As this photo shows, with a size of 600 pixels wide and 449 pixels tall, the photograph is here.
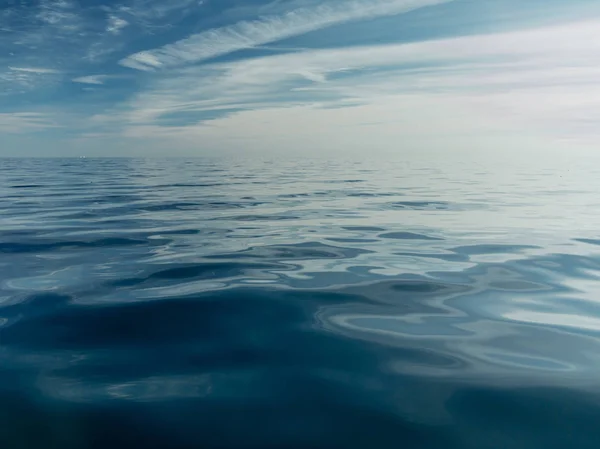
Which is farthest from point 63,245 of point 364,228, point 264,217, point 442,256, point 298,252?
point 442,256

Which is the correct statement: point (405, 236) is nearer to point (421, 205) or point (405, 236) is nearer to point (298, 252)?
point (298, 252)

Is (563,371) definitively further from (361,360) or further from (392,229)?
(392,229)

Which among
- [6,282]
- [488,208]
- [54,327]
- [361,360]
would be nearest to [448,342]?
[361,360]

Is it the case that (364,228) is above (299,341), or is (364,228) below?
below

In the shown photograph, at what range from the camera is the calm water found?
2.95 meters

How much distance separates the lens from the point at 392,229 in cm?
1073

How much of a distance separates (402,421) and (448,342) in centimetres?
149

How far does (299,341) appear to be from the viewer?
429cm

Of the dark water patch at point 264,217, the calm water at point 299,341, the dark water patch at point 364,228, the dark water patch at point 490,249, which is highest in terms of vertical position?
the calm water at point 299,341

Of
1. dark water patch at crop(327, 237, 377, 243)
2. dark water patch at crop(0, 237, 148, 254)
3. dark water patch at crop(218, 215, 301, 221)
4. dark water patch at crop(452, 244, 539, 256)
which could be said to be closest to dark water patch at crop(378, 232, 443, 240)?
dark water patch at crop(327, 237, 377, 243)

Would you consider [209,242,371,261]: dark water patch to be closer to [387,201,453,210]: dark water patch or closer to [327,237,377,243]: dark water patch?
[327,237,377,243]: dark water patch

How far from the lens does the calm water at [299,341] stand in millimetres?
2947

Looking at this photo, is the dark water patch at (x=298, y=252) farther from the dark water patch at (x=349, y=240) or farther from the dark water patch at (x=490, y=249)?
the dark water patch at (x=490, y=249)

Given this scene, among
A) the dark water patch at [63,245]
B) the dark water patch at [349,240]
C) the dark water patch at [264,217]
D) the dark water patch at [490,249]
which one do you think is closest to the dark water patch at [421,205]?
the dark water patch at [264,217]
